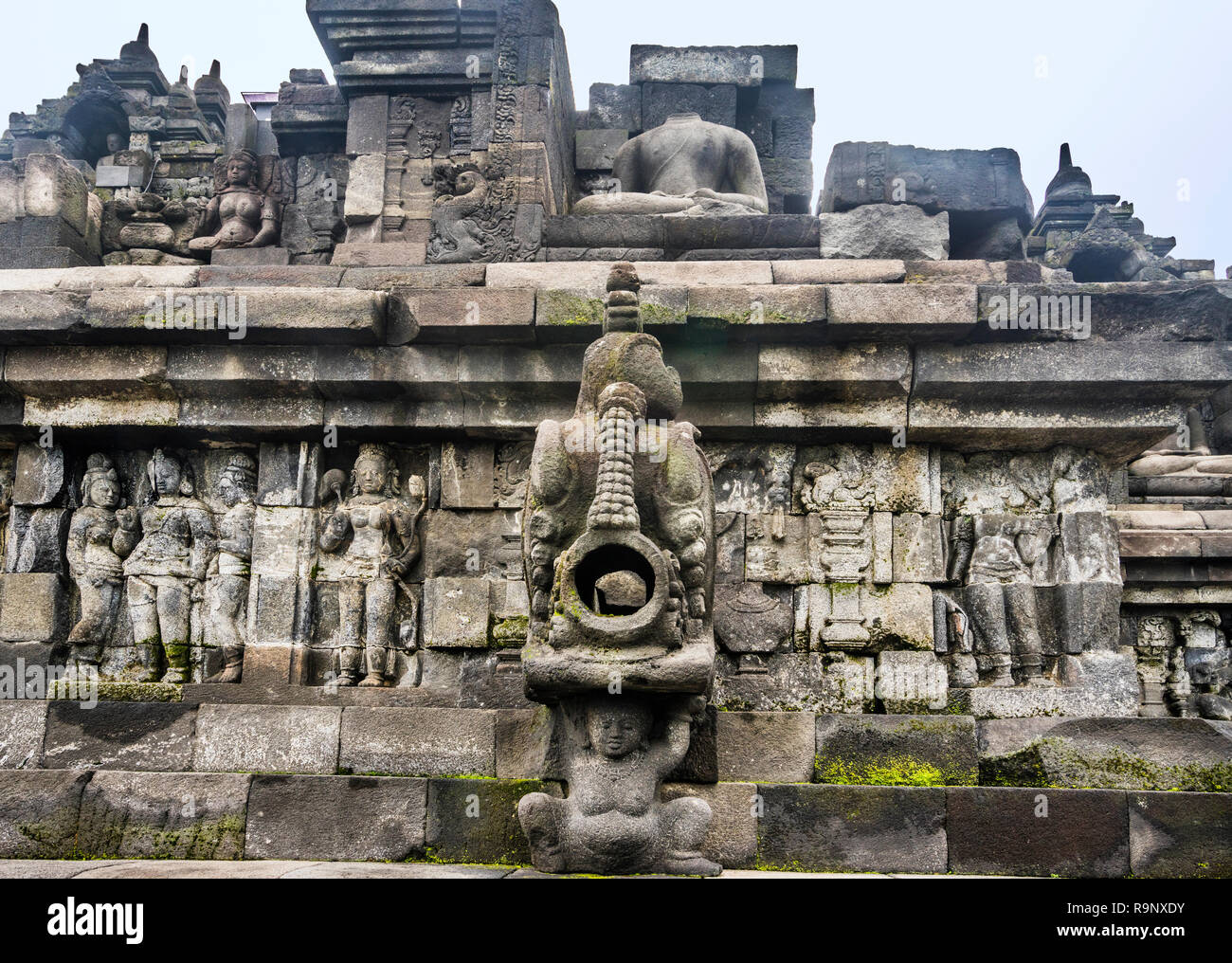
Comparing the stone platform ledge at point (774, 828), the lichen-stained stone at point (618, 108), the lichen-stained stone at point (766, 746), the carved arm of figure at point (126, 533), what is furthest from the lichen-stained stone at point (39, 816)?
the lichen-stained stone at point (618, 108)

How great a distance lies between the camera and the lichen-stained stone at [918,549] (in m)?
7.25

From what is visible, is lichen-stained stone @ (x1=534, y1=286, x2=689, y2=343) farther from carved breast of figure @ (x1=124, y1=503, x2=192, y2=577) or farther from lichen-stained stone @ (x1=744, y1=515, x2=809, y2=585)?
carved breast of figure @ (x1=124, y1=503, x2=192, y2=577)

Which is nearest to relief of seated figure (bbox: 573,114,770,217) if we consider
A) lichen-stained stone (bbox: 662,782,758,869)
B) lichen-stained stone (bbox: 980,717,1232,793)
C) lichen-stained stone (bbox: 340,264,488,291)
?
lichen-stained stone (bbox: 340,264,488,291)

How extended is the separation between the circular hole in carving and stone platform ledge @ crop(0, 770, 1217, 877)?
1.15 meters

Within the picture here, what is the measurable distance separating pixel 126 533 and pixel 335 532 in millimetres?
1571

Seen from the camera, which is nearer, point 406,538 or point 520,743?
point 520,743

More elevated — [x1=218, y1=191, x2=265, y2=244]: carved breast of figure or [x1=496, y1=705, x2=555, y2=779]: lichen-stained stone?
[x1=218, y1=191, x2=265, y2=244]: carved breast of figure

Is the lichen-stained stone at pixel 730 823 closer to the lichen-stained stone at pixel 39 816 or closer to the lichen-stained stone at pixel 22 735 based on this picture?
the lichen-stained stone at pixel 39 816

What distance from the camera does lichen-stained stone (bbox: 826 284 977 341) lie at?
701cm

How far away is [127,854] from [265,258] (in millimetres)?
4666

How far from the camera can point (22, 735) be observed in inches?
267

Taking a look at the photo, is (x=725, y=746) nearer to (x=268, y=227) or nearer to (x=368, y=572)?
(x=368, y=572)

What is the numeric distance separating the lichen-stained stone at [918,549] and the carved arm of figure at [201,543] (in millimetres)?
→ 4710

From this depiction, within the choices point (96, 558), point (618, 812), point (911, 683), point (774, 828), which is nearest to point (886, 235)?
point (911, 683)
